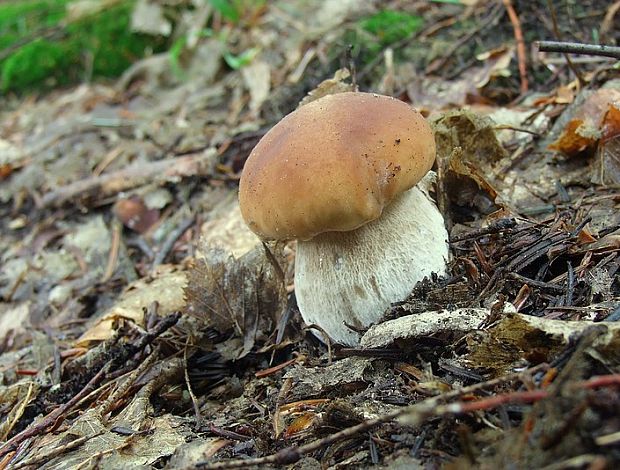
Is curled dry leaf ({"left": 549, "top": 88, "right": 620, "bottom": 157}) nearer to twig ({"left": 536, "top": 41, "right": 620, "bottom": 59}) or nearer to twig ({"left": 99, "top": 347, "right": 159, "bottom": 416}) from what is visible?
twig ({"left": 536, "top": 41, "right": 620, "bottom": 59})

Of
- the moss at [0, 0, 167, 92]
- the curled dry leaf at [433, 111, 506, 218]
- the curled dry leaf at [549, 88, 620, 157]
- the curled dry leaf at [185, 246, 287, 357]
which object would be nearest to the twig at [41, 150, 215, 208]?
the curled dry leaf at [185, 246, 287, 357]

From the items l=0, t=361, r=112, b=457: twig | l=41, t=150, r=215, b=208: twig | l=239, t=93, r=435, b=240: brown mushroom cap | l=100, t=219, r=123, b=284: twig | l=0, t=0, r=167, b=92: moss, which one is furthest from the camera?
l=0, t=0, r=167, b=92: moss

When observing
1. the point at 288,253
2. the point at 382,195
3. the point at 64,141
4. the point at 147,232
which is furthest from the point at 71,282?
the point at 382,195

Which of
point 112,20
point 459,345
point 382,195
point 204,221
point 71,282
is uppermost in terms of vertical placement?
point 112,20

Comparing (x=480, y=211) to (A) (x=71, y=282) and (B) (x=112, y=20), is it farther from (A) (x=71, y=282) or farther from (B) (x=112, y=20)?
(B) (x=112, y=20)

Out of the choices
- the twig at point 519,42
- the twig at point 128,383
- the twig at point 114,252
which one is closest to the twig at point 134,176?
the twig at point 114,252

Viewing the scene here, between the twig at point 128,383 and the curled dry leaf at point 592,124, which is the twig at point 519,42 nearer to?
the curled dry leaf at point 592,124
